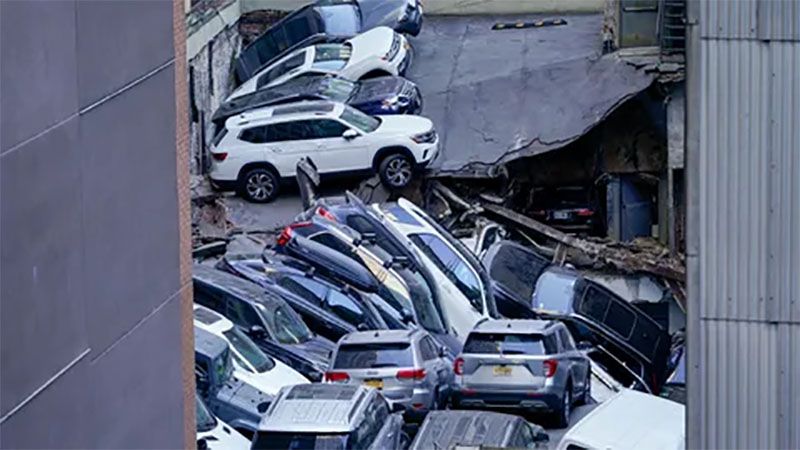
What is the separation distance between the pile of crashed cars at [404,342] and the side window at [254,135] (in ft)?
9.95

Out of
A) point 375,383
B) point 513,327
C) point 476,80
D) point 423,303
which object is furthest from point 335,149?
point 375,383

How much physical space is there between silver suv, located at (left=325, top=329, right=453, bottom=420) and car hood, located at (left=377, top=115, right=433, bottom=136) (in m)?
8.24

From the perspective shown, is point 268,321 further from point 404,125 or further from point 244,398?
point 404,125

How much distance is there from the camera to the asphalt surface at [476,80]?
30.4m

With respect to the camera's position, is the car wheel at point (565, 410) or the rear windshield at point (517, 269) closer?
the car wheel at point (565, 410)

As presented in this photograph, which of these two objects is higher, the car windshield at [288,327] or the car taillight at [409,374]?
the car windshield at [288,327]

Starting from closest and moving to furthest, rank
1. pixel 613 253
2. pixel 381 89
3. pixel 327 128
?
pixel 613 253, pixel 327 128, pixel 381 89

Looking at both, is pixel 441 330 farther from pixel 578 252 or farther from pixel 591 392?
pixel 578 252

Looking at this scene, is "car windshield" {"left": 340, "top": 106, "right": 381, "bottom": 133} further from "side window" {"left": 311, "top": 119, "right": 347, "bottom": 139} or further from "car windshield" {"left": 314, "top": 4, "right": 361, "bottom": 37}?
"car windshield" {"left": 314, "top": 4, "right": 361, "bottom": 37}

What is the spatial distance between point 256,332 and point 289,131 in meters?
7.85

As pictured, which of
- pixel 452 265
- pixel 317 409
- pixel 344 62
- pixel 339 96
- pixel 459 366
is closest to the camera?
pixel 317 409

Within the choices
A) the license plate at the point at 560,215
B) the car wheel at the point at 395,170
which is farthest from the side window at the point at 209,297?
the license plate at the point at 560,215

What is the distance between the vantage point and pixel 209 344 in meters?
20.2

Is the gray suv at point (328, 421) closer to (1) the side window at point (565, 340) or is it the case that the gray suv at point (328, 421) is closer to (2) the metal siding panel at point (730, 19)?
(1) the side window at point (565, 340)
